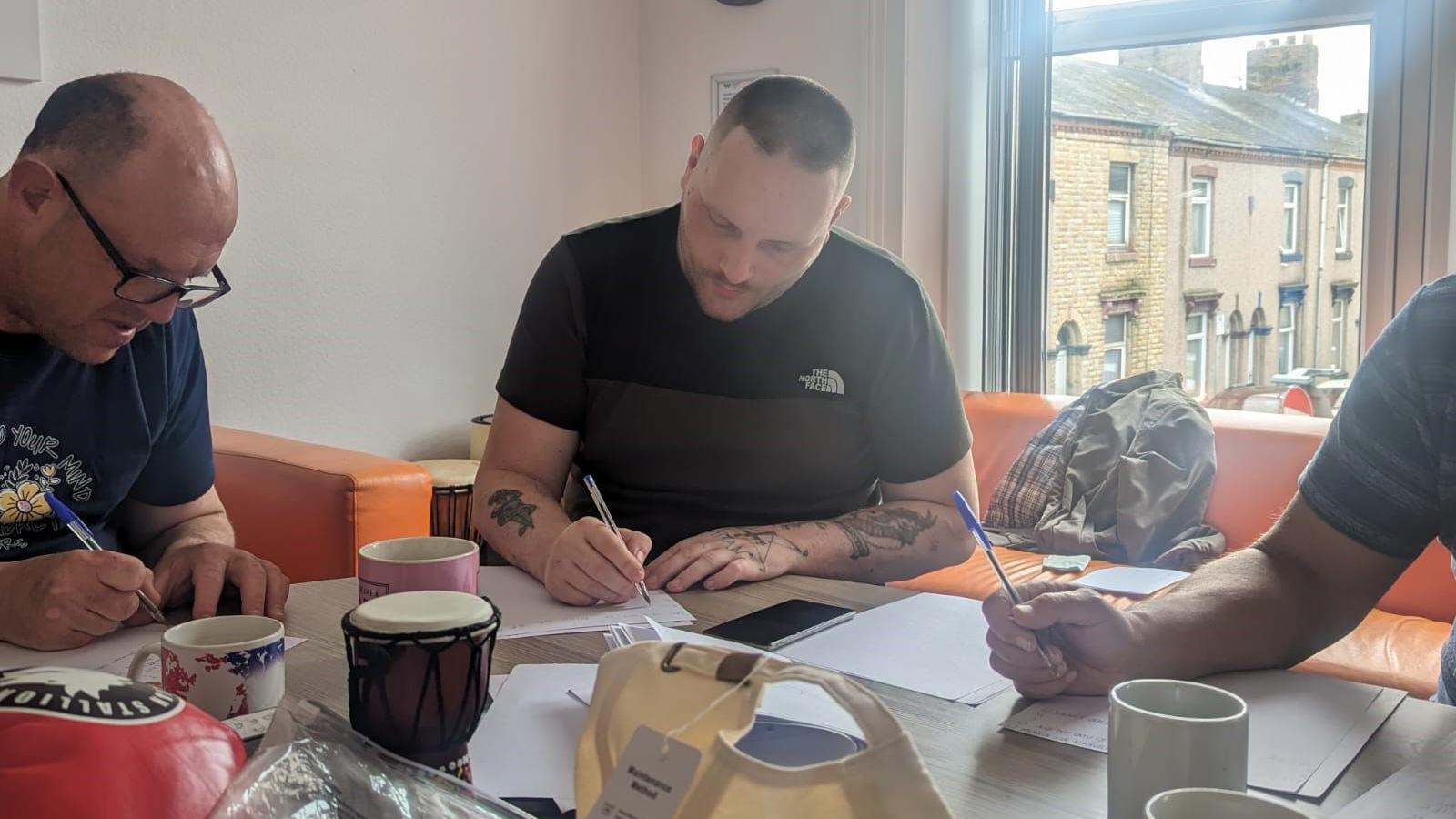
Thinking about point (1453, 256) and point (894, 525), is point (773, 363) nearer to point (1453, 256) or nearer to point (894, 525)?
point (894, 525)

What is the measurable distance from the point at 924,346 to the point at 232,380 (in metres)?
1.86

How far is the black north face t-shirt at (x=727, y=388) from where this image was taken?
1.71m

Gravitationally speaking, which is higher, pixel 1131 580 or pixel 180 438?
pixel 180 438

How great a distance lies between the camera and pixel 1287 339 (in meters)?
3.18

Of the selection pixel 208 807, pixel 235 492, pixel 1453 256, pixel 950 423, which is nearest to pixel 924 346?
pixel 950 423

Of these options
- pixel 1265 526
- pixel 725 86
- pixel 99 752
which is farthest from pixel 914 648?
pixel 725 86

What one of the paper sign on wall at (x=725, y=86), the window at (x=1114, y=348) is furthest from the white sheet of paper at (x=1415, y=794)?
the paper sign on wall at (x=725, y=86)

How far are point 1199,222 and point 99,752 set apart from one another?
3284 millimetres

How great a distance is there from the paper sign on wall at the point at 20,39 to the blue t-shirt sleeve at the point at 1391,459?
2500mm

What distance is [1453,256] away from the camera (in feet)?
9.18

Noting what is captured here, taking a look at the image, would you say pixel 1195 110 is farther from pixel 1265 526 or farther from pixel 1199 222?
pixel 1265 526

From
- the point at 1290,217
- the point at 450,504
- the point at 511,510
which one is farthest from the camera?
the point at 1290,217

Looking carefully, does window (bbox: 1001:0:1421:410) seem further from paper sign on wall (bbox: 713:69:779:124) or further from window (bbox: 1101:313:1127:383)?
paper sign on wall (bbox: 713:69:779:124)

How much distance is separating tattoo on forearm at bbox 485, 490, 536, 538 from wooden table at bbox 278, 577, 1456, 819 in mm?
311
